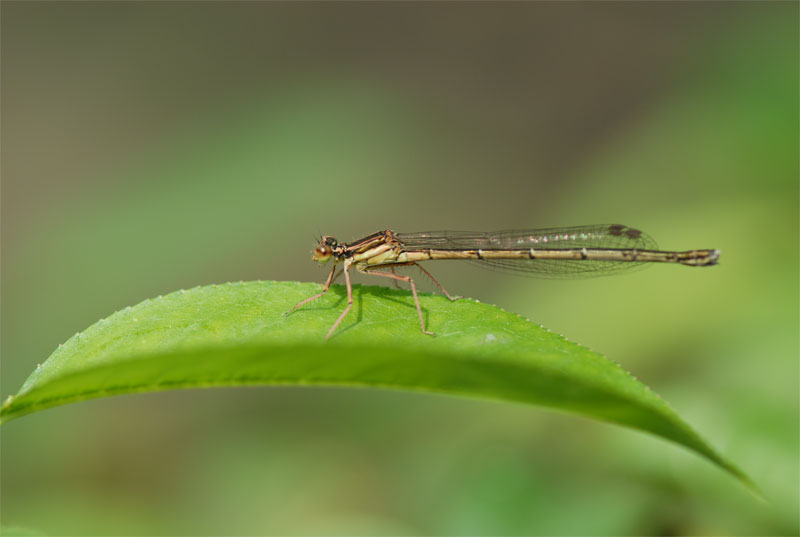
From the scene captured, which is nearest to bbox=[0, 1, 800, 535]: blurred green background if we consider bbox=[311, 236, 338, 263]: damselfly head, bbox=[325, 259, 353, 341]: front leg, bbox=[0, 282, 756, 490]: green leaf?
bbox=[0, 282, 756, 490]: green leaf

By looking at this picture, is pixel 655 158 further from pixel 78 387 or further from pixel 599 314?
pixel 78 387

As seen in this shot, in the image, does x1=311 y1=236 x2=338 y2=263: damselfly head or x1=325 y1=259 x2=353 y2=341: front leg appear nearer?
x1=325 y1=259 x2=353 y2=341: front leg

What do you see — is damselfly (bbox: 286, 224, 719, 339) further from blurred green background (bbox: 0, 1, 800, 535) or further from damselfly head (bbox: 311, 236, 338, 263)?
blurred green background (bbox: 0, 1, 800, 535)

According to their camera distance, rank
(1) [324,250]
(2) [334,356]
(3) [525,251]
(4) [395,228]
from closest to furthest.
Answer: (2) [334,356]
(1) [324,250]
(3) [525,251]
(4) [395,228]

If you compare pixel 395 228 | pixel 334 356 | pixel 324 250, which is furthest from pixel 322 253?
pixel 395 228

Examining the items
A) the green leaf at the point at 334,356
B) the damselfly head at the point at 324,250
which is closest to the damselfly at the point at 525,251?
the damselfly head at the point at 324,250

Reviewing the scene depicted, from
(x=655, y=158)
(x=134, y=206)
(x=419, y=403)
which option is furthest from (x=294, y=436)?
(x=655, y=158)

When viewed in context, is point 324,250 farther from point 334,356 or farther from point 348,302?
point 334,356
